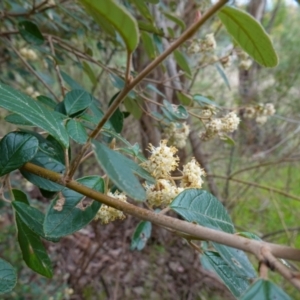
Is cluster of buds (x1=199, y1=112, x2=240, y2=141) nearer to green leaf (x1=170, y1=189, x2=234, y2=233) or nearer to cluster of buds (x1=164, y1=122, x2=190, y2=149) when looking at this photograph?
cluster of buds (x1=164, y1=122, x2=190, y2=149)

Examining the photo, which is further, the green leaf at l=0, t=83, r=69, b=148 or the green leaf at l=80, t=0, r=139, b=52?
the green leaf at l=0, t=83, r=69, b=148

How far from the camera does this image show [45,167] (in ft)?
1.94

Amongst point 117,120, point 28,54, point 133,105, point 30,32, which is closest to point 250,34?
point 117,120

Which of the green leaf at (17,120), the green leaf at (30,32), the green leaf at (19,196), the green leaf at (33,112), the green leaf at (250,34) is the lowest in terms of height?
the green leaf at (30,32)

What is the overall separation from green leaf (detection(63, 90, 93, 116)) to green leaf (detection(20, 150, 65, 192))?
0.25ft

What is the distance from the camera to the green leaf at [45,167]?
0.55 metres

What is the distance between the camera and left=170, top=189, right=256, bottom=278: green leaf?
1.49 ft

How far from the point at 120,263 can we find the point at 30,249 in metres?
→ 1.51

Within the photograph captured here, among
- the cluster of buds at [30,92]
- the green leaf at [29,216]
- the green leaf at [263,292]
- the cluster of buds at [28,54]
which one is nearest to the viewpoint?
the green leaf at [263,292]

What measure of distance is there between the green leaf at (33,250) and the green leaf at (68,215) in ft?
0.36

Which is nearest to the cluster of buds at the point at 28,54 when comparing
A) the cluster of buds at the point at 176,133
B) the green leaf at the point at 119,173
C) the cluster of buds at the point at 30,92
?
the cluster of buds at the point at 30,92

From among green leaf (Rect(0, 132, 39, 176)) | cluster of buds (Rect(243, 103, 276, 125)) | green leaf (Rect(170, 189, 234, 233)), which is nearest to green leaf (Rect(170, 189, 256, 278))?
green leaf (Rect(170, 189, 234, 233))

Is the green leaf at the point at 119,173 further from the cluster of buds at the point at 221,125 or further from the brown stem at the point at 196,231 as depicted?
the cluster of buds at the point at 221,125

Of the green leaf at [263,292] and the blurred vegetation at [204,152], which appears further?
the blurred vegetation at [204,152]
